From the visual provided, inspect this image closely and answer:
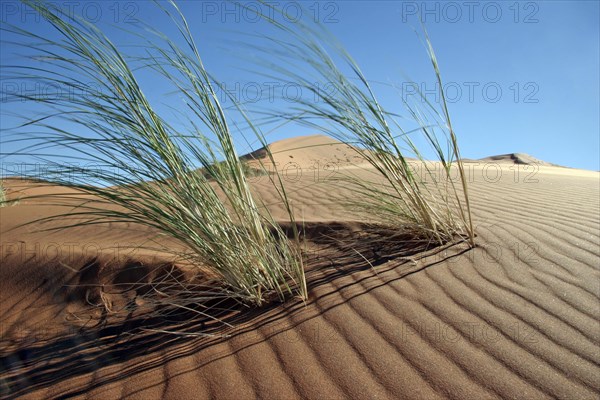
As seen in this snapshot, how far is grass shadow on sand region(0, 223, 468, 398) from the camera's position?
6.65 feet

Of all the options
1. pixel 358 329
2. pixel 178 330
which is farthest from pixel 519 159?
pixel 178 330

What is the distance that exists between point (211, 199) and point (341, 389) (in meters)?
1.14

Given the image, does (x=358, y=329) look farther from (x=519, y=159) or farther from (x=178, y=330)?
(x=519, y=159)

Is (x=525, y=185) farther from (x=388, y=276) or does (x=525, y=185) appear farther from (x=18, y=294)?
(x=18, y=294)

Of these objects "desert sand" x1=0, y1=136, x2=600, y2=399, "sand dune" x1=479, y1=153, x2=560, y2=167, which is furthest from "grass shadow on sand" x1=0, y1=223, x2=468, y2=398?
"sand dune" x1=479, y1=153, x2=560, y2=167

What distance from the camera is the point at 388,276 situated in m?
2.54

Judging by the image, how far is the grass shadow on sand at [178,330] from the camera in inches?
79.8

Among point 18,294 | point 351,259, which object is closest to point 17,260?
point 18,294

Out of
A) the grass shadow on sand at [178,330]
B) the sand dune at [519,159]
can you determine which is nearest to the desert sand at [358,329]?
the grass shadow on sand at [178,330]

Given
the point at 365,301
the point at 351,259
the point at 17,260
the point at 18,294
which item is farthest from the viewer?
the point at 17,260

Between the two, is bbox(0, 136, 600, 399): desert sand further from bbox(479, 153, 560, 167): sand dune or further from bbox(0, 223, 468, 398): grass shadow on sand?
bbox(479, 153, 560, 167): sand dune

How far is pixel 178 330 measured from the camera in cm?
232

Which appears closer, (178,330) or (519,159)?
(178,330)

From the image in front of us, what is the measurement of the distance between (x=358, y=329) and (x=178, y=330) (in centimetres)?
95
